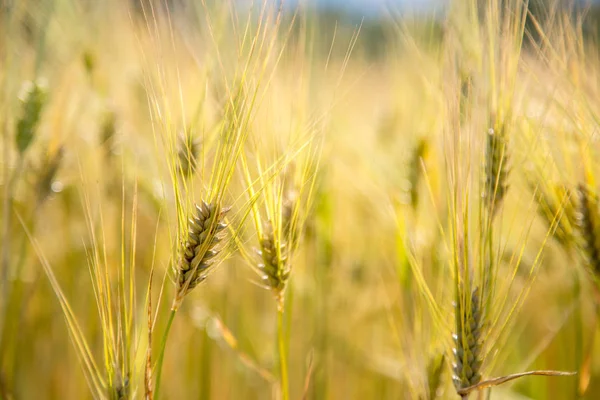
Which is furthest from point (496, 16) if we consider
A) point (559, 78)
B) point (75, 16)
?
point (75, 16)

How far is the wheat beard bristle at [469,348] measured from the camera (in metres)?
0.57

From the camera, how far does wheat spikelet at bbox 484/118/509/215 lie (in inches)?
25.0

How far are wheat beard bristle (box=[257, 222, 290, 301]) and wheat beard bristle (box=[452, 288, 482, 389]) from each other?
0.19 meters

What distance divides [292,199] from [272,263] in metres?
0.12

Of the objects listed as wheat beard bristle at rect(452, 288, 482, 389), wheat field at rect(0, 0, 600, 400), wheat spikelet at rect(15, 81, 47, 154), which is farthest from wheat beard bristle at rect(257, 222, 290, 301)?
wheat spikelet at rect(15, 81, 47, 154)

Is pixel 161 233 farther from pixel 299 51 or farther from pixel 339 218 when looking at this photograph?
pixel 299 51

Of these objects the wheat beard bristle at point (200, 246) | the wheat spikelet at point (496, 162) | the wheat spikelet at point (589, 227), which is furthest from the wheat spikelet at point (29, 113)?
the wheat spikelet at point (589, 227)

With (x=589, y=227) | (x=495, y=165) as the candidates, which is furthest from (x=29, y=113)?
(x=589, y=227)

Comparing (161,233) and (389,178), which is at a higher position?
(389,178)

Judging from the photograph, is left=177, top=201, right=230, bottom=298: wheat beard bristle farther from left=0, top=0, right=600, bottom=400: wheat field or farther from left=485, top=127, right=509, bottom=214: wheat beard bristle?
left=485, top=127, right=509, bottom=214: wheat beard bristle

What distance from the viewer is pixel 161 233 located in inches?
53.7

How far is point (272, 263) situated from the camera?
0.61m

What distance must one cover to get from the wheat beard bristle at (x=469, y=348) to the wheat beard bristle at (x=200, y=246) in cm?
26

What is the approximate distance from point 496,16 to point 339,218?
1.02 m
